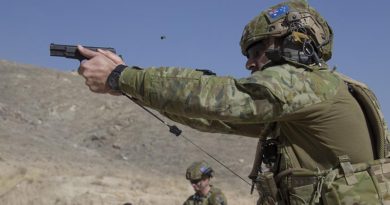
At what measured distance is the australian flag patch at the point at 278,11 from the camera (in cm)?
282

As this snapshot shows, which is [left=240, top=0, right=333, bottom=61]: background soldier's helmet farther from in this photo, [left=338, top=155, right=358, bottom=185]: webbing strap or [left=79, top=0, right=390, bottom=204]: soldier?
[left=338, top=155, right=358, bottom=185]: webbing strap

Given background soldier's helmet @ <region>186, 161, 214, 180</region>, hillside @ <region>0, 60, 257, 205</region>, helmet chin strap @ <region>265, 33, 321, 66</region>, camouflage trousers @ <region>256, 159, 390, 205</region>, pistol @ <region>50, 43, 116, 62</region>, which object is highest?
helmet chin strap @ <region>265, 33, 321, 66</region>

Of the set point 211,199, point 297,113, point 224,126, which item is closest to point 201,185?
point 211,199

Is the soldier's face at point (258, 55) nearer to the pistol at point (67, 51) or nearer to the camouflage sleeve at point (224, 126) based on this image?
the camouflage sleeve at point (224, 126)

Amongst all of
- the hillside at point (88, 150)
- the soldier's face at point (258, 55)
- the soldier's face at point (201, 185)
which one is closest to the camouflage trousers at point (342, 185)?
the soldier's face at point (258, 55)

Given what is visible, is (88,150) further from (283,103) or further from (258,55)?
(283,103)

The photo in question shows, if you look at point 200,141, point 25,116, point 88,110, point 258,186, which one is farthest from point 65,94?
point 258,186

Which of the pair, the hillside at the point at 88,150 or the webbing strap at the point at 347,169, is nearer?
the webbing strap at the point at 347,169

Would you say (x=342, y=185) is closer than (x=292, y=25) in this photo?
Yes

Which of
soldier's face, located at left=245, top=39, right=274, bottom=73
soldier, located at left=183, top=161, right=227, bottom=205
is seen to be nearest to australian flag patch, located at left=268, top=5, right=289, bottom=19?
soldier's face, located at left=245, top=39, right=274, bottom=73

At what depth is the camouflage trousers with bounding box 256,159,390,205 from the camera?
262 cm

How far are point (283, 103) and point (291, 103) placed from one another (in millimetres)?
42

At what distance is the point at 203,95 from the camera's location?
92.7 inches

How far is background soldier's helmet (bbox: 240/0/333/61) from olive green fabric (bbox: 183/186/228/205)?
6153 millimetres
